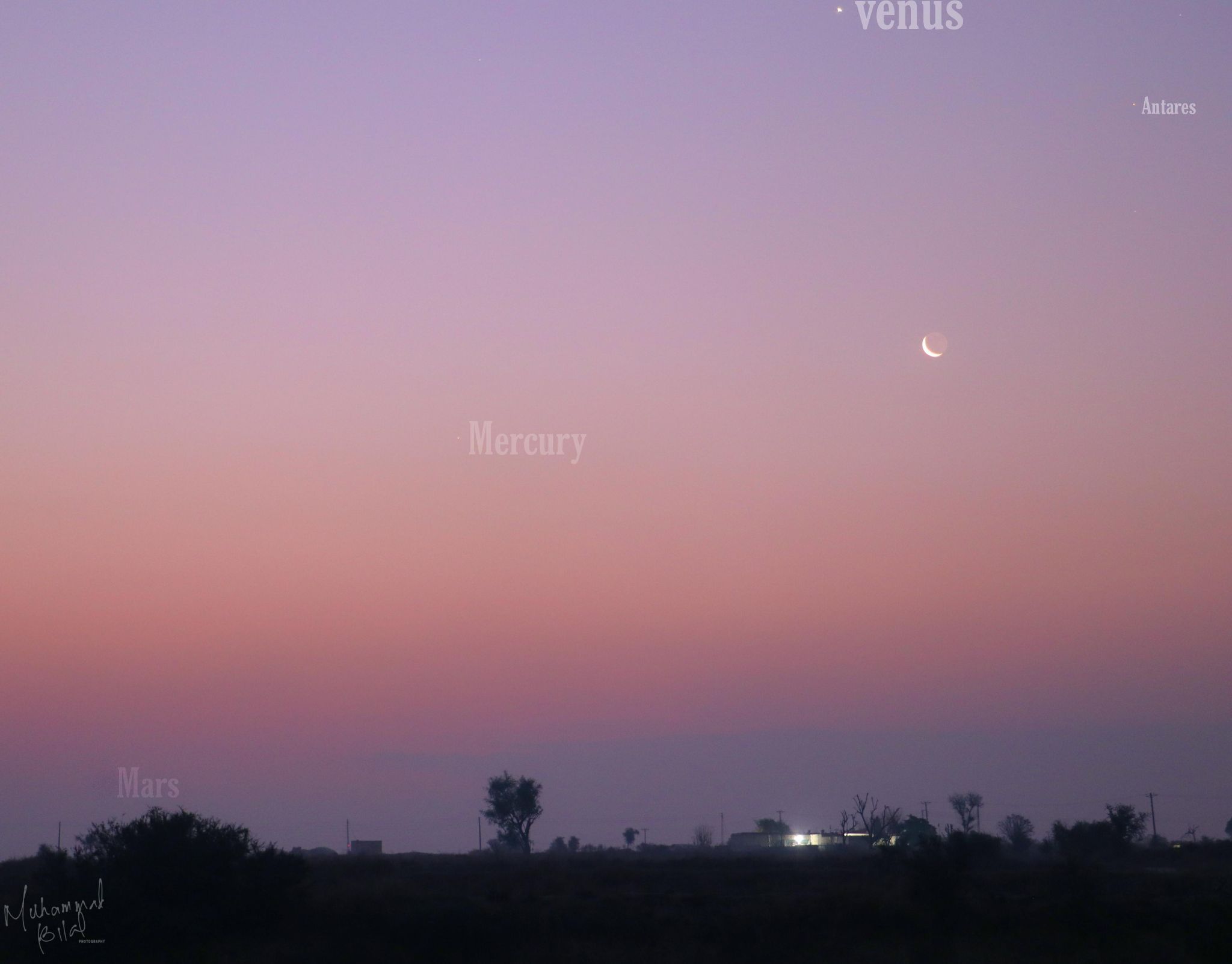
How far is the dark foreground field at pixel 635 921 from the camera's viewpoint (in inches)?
1180

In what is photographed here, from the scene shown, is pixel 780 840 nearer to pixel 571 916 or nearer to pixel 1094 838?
pixel 1094 838

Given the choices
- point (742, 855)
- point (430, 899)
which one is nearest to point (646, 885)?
point (430, 899)

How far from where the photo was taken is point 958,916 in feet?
117

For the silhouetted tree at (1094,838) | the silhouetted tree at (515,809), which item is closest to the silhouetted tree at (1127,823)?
the silhouetted tree at (1094,838)

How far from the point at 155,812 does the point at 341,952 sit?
8069 millimetres

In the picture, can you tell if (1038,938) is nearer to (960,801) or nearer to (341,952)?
(341,952)

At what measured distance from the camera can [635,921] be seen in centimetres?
3462

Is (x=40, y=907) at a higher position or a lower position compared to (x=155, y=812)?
lower
